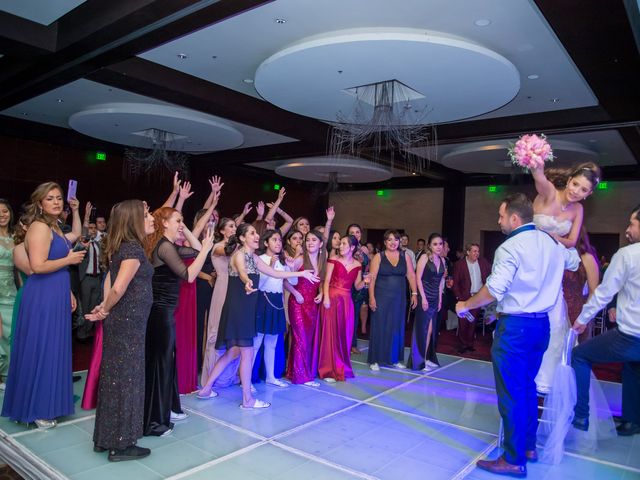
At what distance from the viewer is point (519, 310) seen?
114 inches

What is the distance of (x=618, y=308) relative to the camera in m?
3.44

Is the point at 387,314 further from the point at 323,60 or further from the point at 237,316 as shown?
the point at 323,60

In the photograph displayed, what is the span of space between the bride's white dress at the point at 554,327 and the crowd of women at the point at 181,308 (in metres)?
0.02

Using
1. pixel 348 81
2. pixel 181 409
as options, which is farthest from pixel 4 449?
pixel 348 81

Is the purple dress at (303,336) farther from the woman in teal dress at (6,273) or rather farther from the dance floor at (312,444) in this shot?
the woman in teal dress at (6,273)

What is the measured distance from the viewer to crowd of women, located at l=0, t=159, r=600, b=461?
2904 mm

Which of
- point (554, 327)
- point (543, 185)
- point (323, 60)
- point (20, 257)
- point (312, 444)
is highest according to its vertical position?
point (323, 60)

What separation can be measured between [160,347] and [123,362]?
17.6 inches

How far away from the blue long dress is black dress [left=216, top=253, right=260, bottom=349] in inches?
43.4

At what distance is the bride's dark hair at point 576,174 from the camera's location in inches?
136

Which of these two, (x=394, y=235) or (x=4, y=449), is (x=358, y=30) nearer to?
(x=394, y=235)

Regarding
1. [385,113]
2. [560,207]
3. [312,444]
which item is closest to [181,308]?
[312,444]

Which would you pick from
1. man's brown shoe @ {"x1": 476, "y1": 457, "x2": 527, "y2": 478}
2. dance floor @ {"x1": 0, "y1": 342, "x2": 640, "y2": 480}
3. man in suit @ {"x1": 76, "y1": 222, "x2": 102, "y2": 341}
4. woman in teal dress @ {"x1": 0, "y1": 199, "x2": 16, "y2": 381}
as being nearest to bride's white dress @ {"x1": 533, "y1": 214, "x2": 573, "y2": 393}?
dance floor @ {"x1": 0, "y1": 342, "x2": 640, "y2": 480}

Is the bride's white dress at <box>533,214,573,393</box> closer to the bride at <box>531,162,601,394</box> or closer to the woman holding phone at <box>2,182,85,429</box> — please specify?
the bride at <box>531,162,601,394</box>
